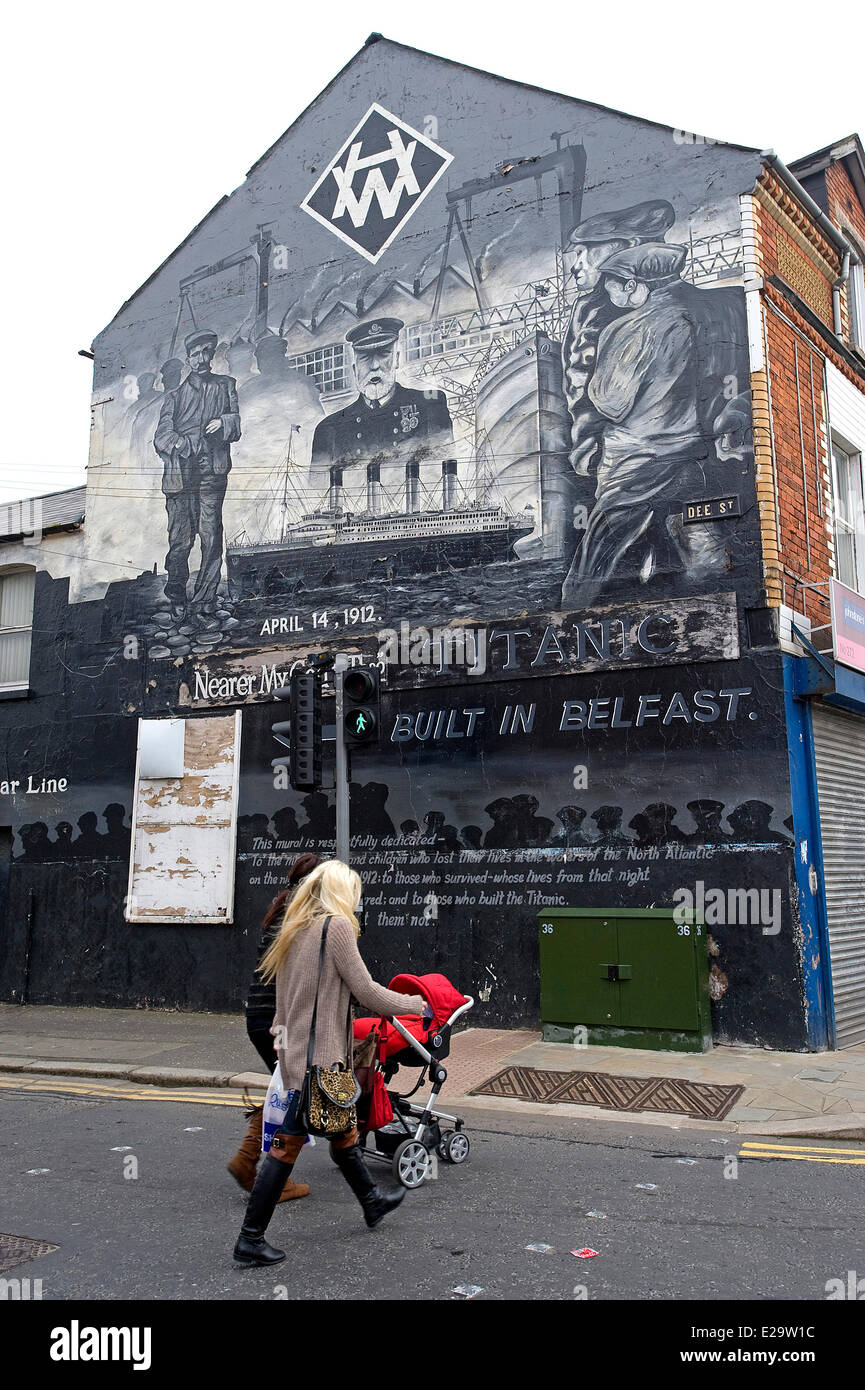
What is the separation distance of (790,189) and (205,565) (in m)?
8.43

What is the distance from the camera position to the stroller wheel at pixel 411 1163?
593 centimetres

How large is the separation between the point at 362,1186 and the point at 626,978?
210 inches

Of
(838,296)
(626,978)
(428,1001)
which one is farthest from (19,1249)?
(838,296)

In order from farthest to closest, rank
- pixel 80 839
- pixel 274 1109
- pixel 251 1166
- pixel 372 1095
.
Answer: pixel 80 839
pixel 372 1095
pixel 251 1166
pixel 274 1109

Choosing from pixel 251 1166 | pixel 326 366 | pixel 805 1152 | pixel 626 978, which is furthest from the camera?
pixel 326 366

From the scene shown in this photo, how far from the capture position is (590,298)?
483 inches

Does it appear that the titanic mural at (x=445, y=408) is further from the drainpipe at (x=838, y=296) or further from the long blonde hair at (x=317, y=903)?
the long blonde hair at (x=317, y=903)

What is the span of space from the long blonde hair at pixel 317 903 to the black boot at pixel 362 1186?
0.90m

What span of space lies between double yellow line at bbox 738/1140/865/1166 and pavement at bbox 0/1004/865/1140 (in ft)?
0.87

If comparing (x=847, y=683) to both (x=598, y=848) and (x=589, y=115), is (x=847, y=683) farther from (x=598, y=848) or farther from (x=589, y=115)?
(x=589, y=115)

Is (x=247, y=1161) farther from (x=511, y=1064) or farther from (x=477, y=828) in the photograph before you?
(x=477, y=828)

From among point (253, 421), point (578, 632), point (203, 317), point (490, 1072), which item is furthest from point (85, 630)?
point (490, 1072)

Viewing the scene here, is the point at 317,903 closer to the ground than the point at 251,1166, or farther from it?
farther from it

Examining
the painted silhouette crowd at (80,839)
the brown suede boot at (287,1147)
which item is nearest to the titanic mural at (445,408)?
the painted silhouette crowd at (80,839)
